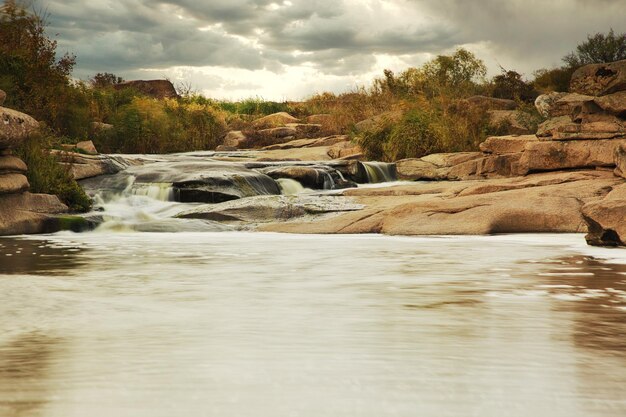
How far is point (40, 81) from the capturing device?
17.0 m

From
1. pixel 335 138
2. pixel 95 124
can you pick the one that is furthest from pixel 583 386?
pixel 335 138

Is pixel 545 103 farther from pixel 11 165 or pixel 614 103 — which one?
pixel 11 165

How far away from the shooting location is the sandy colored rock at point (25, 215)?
35.7 ft

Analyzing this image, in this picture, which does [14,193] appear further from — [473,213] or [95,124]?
[95,124]

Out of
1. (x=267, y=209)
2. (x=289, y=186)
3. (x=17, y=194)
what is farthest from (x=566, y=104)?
(x=17, y=194)

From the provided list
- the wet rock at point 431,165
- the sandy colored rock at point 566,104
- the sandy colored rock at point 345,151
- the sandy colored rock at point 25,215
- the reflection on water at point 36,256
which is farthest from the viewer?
the sandy colored rock at point 345,151

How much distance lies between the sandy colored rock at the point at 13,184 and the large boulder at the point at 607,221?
8117 mm

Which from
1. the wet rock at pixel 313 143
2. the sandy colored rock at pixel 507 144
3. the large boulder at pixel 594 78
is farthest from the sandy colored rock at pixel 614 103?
the wet rock at pixel 313 143

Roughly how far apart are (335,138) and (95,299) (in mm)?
19756

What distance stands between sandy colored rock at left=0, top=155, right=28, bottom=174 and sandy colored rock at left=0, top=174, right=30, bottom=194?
0.13 m

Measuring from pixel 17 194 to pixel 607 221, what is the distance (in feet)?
27.9

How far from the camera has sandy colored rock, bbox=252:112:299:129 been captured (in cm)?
2935

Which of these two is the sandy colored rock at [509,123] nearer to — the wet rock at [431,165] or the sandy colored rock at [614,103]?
the wet rock at [431,165]

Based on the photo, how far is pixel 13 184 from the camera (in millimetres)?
11133
